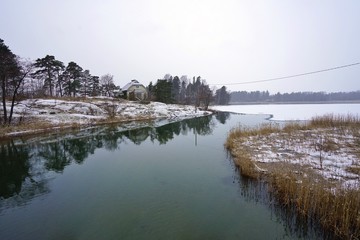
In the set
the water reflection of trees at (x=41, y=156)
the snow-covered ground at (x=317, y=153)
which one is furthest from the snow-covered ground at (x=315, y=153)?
the water reflection of trees at (x=41, y=156)

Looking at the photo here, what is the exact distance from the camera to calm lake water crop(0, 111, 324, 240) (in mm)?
5844

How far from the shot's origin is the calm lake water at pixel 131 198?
19.2 ft

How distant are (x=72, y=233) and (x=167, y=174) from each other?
17.4 ft

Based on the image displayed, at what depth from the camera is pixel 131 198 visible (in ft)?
25.8

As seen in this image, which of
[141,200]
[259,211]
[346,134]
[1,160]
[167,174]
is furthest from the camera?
[346,134]

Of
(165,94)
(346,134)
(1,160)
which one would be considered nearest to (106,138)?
(1,160)

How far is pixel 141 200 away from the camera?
25.2 feet

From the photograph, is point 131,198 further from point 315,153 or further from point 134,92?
point 134,92

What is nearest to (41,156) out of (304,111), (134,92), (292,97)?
(134,92)

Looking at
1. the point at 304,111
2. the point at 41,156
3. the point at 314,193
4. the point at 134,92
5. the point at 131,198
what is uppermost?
the point at 134,92

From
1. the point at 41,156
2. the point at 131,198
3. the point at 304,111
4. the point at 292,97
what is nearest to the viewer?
the point at 131,198

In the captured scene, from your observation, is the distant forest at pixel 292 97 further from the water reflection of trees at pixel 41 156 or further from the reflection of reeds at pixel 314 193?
the reflection of reeds at pixel 314 193

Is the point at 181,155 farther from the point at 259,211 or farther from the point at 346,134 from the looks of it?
the point at 346,134

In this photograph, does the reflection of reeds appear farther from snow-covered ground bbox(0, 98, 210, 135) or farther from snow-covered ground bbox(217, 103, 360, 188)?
snow-covered ground bbox(0, 98, 210, 135)
